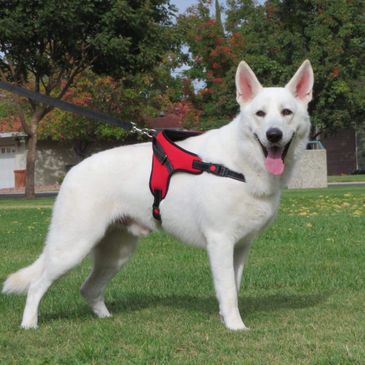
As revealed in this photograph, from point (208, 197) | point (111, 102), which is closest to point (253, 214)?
point (208, 197)

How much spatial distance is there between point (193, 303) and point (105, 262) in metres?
0.92

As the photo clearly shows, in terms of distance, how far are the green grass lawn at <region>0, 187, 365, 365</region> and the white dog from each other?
365mm

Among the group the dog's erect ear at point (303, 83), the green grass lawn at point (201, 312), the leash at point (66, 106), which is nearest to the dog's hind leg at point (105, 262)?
the green grass lawn at point (201, 312)

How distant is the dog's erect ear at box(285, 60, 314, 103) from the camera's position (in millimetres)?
5617

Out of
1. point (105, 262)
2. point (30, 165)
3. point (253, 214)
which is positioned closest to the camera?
point (253, 214)

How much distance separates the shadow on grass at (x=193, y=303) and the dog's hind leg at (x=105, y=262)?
0.51 feet

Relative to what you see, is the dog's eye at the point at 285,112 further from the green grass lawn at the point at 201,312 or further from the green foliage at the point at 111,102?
the green foliage at the point at 111,102

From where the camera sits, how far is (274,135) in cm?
522

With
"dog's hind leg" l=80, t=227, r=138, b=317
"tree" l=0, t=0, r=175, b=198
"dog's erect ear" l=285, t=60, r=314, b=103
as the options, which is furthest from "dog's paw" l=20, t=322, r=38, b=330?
"tree" l=0, t=0, r=175, b=198

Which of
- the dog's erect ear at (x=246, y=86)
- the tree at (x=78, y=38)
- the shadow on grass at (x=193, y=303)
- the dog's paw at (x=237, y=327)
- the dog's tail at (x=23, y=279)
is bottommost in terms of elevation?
the shadow on grass at (x=193, y=303)

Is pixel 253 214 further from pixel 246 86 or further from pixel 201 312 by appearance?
pixel 201 312

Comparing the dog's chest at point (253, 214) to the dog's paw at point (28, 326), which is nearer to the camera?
the dog's chest at point (253, 214)

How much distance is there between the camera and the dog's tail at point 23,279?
6.11 meters

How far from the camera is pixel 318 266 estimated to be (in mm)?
8398
